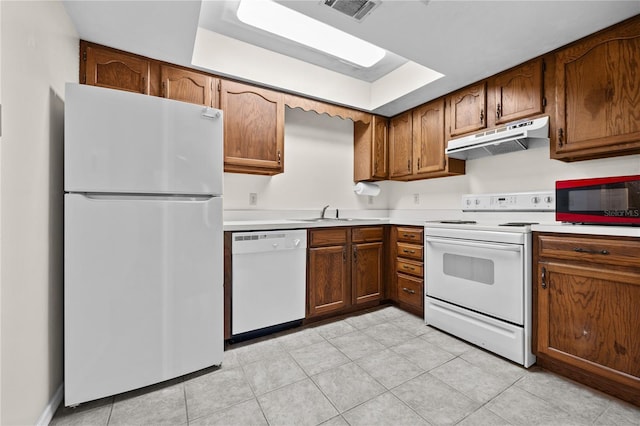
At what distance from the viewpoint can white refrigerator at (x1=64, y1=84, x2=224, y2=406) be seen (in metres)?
1.47

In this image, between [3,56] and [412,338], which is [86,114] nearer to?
[3,56]

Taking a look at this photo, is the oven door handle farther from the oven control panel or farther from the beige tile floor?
the beige tile floor

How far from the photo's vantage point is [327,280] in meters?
2.65

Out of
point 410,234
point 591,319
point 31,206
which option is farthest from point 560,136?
point 31,206

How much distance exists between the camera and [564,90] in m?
2.02

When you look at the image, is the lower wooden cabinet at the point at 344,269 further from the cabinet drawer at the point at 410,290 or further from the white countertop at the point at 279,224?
the cabinet drawer at the point at 410,290

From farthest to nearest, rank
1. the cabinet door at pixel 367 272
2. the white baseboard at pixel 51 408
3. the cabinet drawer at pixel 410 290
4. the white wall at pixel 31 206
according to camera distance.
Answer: the cabinet door at pixel 367 272 < the cabinet drawer at pixel 410 290 < the white baseboard at pixel 51 408 < the white wall at pixel 31 206

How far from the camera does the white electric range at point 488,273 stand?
1.91 m

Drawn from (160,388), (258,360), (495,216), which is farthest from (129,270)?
(495,216)

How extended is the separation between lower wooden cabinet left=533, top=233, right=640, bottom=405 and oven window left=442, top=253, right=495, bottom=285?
0.92ft

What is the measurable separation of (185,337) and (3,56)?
1501 millimetres

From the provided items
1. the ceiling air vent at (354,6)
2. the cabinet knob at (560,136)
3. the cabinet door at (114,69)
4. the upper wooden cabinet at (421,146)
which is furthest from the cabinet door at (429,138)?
the cabinet door at (114,69)

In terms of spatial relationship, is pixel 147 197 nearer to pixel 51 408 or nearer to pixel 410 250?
pixel 51 408

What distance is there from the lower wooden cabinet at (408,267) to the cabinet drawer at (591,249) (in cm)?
101
